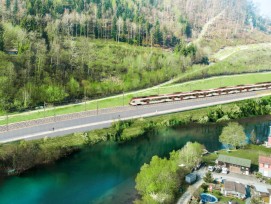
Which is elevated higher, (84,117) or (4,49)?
(4,49)

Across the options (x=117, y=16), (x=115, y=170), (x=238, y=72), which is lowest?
(x=115, y=170)

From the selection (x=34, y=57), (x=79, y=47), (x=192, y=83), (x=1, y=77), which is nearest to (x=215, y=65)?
(x=192, y=83)

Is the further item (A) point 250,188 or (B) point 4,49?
(B) point 4,49

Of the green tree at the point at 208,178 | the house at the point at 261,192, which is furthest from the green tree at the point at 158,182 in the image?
the house at the point at 261,192

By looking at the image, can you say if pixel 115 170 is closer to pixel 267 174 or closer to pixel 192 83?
pixel 267 174

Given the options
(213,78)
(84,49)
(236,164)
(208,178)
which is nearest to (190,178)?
(208,178)

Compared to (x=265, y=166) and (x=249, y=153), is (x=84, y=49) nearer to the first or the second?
(x=249, y=153)

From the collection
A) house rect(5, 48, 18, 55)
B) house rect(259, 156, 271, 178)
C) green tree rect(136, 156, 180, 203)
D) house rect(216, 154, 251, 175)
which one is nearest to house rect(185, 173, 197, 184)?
green tree rect(136, 156, 180, 203)

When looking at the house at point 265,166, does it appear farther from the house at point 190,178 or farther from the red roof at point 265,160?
the house at point 190,178

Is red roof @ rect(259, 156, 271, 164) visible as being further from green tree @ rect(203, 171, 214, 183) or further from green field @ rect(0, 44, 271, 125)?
green field @ rect(0, 44, 271, 125)
